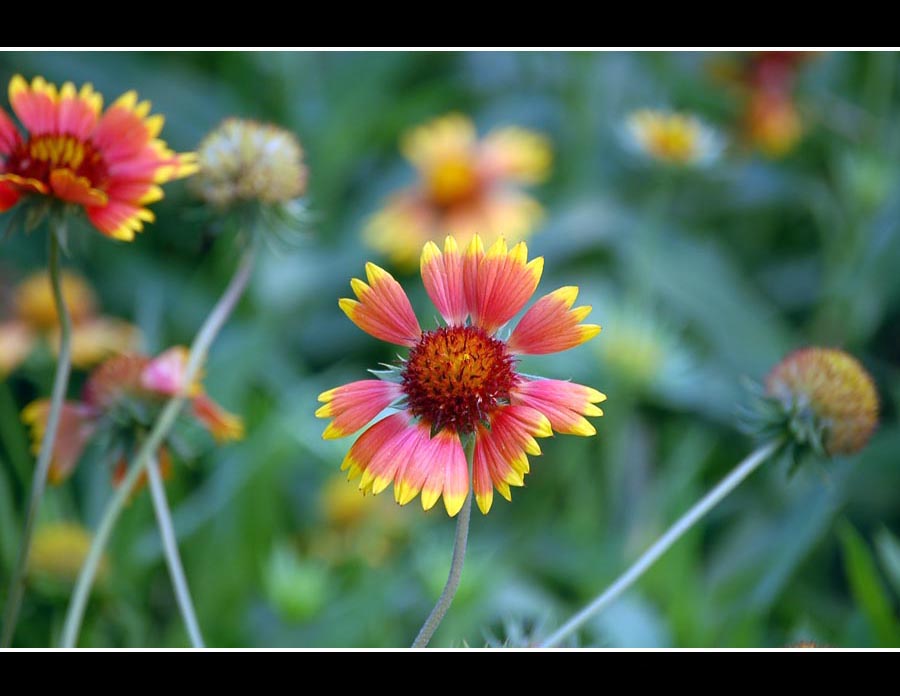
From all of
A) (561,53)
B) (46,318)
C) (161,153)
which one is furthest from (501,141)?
(161,153)

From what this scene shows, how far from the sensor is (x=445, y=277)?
0.52 m

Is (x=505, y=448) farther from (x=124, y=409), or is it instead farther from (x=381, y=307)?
(x=124, y=409)

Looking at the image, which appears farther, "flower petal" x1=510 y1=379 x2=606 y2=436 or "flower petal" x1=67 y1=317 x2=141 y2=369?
"flower petal" x1=67 y1=317 x2=141 y2=369

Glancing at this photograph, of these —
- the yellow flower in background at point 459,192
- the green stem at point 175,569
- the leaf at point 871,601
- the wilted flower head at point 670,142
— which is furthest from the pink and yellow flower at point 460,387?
the yellow flower in background at point 459,192

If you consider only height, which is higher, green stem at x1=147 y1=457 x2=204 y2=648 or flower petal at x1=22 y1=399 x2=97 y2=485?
flower petal at x1=22 y1=399 x2=97 y2=485

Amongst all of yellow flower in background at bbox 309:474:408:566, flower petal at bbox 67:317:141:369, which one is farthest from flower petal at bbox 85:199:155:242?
yellow flower in background at bbox 309:474:408:566

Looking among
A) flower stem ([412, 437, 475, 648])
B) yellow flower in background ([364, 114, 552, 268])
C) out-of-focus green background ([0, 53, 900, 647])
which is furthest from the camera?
yellow flower in background ([364, 114, 552, 268])

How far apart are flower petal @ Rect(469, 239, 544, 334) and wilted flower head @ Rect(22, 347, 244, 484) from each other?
0.64ft

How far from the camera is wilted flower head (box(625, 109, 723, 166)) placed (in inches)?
46.9

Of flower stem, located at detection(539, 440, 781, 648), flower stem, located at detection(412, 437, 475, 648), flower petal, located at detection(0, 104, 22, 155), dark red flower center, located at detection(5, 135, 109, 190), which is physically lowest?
flower stem, located at detection(539, 440, 781, 648)

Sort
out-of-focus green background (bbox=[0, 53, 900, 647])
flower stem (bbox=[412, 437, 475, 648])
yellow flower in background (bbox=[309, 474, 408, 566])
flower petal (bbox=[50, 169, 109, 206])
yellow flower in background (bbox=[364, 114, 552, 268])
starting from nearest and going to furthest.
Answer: flower stem (bbox=[412, 437, 475, 648])
flower petal (bbox=[50, 169, 109, 206])
out-of-focus green background (bbox=[0, 53, 900, 647])
yellow flower in background (bbox=[309, 474, 408, 566])
yellow flower in background (bbox=[364, 114, 552, 268])

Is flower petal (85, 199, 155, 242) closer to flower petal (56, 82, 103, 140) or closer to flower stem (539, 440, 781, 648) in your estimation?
flower petal (56, 82, 103, 140)

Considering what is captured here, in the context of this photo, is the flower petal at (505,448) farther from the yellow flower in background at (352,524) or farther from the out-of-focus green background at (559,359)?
the yellow flower in background at (352,524)

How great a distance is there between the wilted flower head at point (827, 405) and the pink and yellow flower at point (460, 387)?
0.59 ft
